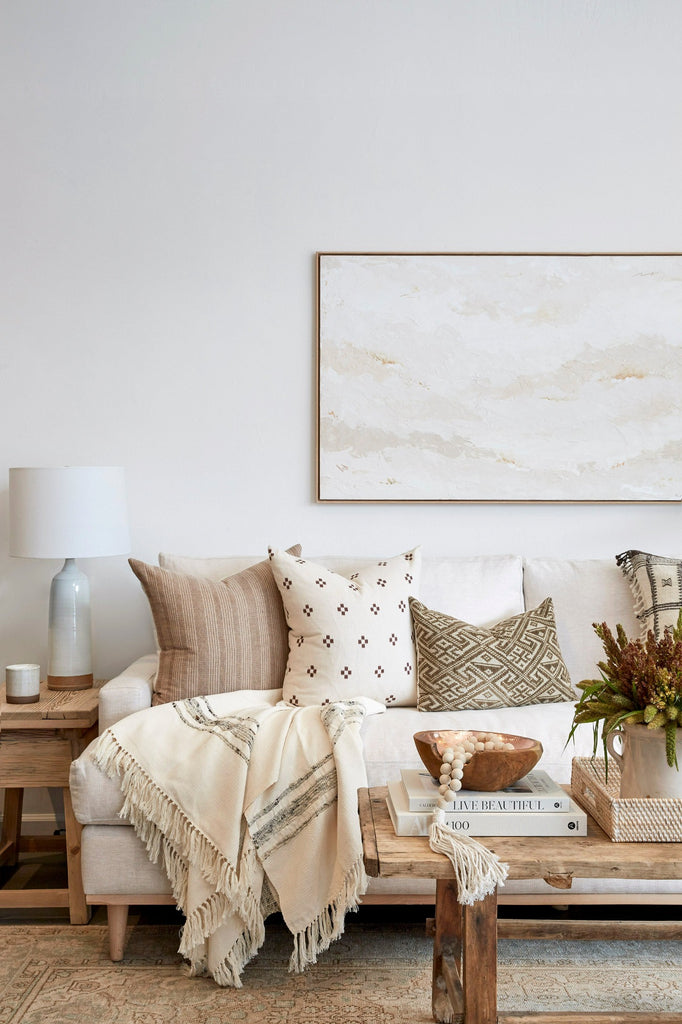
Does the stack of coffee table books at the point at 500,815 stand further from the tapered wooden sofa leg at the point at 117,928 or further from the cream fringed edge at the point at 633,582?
the cream fringed edge at the point at 633,582

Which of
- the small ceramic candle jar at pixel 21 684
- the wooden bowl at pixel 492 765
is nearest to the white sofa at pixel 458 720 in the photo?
the small ceramic candle jar at pixel 21 684

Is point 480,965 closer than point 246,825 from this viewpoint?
Yes

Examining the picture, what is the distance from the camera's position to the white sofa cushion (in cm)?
288

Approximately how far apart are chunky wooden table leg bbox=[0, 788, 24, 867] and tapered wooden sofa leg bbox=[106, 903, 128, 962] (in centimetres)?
77

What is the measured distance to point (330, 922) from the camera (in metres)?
2.18

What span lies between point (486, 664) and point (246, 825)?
825mm

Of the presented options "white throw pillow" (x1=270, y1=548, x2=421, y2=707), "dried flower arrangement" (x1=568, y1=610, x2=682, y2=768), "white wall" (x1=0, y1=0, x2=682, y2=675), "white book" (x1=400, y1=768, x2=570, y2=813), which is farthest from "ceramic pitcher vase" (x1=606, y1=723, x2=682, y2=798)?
"white wall" (x1=0, y1=0, x2=682, y2=675)

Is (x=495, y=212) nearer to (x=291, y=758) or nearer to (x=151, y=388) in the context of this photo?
(x=151, y=388)

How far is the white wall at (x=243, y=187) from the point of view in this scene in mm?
3172

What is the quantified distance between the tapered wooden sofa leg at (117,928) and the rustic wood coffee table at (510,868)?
2.86ft

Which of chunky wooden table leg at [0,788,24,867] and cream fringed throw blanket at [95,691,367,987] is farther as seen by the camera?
→ chunky wooden table leg at [0,788,24,867]

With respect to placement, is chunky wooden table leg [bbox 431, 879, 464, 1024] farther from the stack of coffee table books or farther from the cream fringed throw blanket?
the stack of coffee table books

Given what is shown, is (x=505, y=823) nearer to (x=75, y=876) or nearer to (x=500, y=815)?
(x=500, y=815)

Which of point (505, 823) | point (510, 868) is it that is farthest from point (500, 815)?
point (510, 868)
